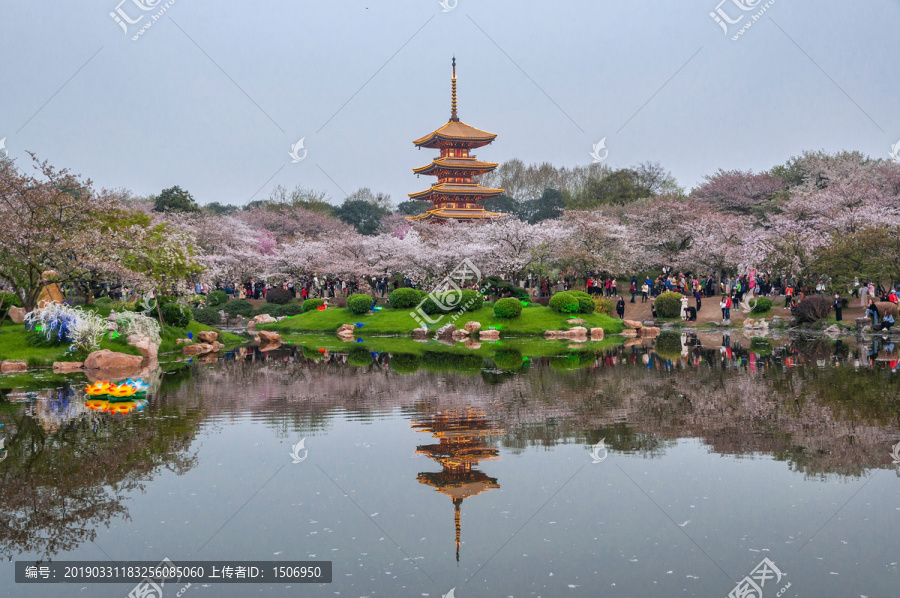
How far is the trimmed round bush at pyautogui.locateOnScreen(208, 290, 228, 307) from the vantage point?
52.3 m

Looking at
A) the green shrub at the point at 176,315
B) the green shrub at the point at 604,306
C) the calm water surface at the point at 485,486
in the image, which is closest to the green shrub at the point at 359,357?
the calm water surface at the point at 485,486

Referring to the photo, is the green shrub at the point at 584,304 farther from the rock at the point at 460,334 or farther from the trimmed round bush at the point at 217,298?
the trimmed round bush at the point at 217,298

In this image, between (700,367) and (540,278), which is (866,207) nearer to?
(540,278)

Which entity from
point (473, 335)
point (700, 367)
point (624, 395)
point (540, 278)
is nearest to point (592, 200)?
point (540, 278)

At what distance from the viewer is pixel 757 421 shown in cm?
1382

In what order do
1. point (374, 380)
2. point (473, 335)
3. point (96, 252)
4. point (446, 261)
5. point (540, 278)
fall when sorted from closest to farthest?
1. point (374, 380)
2. point (96, 252)
3. point (473, 335)
4. point (446, 261)
5. point (540, 278)

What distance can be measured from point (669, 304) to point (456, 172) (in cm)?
2645

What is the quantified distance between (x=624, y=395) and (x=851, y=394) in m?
5.00

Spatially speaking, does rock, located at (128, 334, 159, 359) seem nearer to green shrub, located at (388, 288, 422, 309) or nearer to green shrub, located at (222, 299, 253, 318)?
green shrub, located at (388, 288, 422, 309)

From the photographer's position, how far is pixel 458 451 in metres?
12.0

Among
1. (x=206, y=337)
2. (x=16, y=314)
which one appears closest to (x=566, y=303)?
(x=206, y=337)

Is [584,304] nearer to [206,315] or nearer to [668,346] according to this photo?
[668,346]

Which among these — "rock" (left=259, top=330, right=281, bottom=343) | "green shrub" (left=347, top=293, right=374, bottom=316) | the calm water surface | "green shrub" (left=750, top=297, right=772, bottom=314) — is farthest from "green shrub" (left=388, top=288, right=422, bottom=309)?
the calm water surface

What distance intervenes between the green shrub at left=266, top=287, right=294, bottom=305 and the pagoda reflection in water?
128 feet
